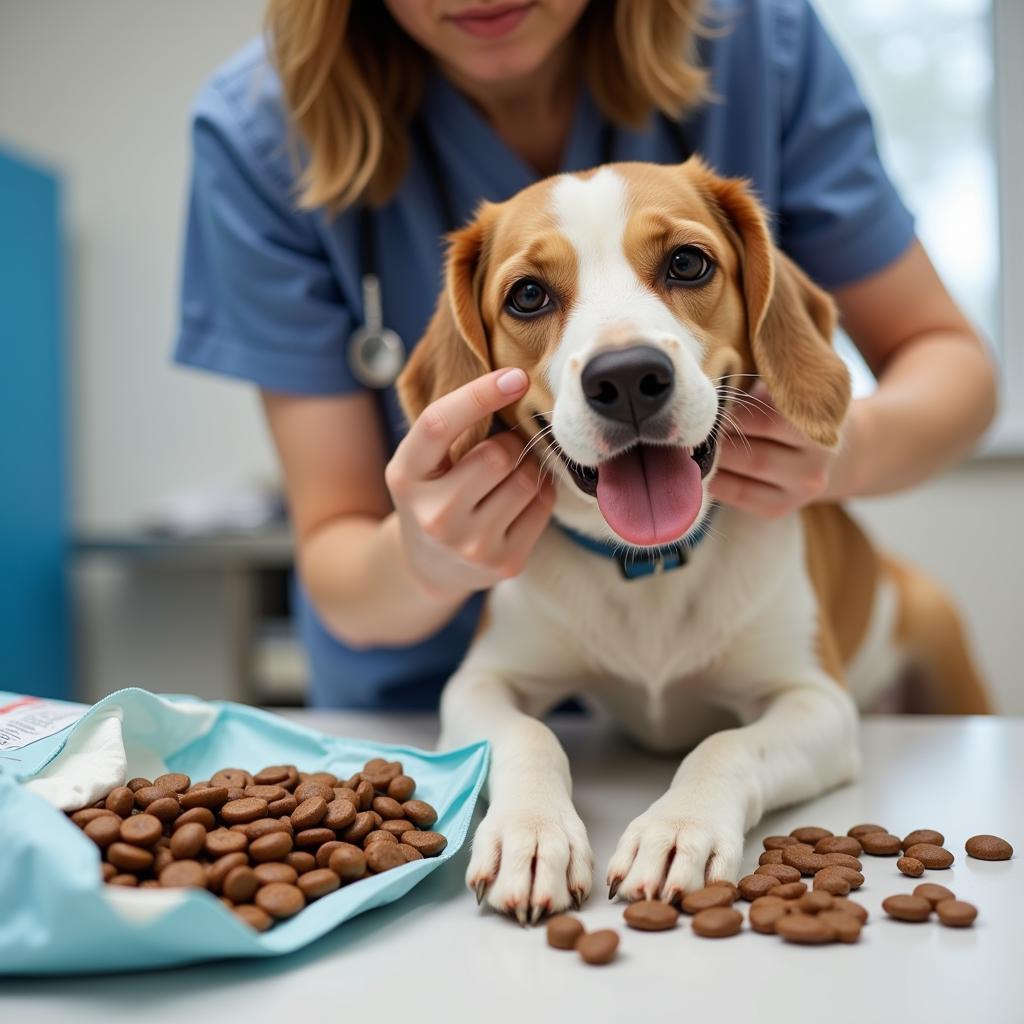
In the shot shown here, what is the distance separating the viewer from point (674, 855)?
854 mm

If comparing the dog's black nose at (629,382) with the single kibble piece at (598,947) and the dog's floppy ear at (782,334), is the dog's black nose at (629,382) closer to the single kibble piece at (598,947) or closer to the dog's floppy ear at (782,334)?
the dog's floppy ear at (782,334)

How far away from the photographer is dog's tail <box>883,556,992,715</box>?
1.76 metres

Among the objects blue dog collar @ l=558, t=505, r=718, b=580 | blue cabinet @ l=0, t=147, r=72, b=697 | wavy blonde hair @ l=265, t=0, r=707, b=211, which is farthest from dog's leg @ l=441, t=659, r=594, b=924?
blue cabinet @ l=0, t=147, r=72, b=697

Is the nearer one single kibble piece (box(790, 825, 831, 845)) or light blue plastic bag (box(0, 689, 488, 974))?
light blue plastic bag (box(0, 689, 488, 974))

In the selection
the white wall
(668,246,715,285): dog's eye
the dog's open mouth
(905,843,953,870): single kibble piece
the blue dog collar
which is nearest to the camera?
(905,843,953,870): single kibble piece

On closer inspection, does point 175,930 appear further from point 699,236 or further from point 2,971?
point 699,236

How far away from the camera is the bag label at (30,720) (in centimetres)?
92

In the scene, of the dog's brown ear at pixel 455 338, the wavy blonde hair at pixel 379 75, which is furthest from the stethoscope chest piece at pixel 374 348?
the dog's brown ear at pixel 455 338

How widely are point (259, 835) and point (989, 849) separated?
0.57 m

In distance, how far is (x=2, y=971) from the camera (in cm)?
72

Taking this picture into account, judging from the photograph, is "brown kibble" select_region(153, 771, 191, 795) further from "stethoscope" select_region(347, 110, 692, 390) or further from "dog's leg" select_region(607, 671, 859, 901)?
"stethoscope" select_region(347, 110, 692, 390)

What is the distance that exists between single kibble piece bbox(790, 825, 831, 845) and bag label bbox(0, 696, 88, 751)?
0.63 meters

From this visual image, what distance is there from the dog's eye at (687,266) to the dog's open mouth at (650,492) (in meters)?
0.18

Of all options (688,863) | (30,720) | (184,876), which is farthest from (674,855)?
(30,720)
